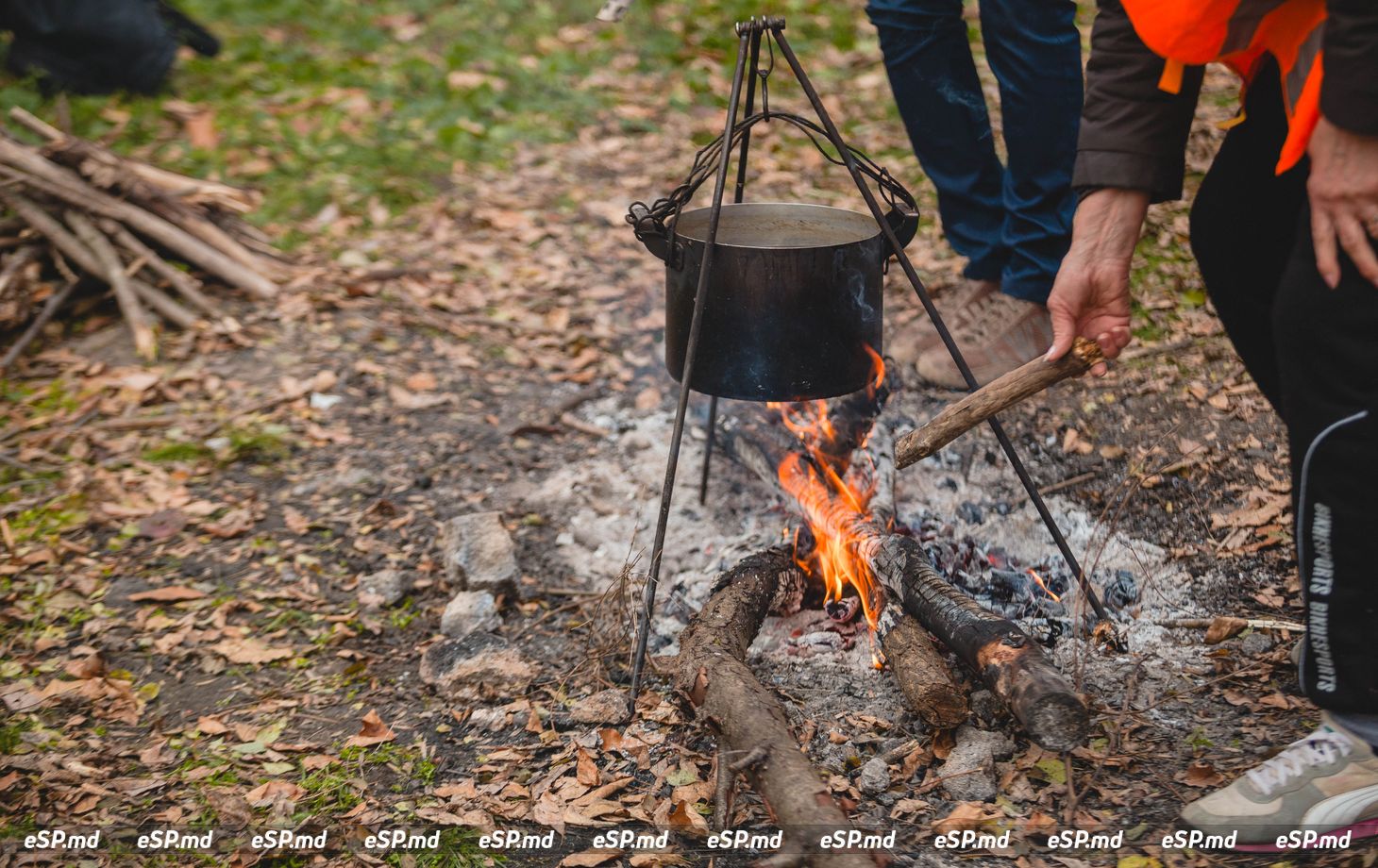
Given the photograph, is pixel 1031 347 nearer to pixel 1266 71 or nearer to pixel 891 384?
pixel 891 384

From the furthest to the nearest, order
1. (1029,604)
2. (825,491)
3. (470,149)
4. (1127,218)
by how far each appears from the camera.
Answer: (470,149)
(825,491)
(1029,604)
(1127,218)

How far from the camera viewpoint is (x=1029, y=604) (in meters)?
3.16

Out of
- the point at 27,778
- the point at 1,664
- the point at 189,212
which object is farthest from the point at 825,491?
the point at 189,212

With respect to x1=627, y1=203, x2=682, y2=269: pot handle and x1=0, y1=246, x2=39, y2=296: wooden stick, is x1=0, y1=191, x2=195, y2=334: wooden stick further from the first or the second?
x1=627, y1=203, x2=682, y2=269: pot handle

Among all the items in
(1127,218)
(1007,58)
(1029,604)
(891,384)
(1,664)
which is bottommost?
(1,664)

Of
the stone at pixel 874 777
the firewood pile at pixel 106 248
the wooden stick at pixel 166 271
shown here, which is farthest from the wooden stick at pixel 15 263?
the stone at pixel 874 777

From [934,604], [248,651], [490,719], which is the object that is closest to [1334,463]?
[934,604]

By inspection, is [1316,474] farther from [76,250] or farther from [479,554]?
[76,250]

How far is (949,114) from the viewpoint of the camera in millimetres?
3928

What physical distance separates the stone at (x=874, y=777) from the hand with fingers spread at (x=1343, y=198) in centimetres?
151

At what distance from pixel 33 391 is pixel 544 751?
11.6ft

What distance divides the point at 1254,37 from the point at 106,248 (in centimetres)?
538

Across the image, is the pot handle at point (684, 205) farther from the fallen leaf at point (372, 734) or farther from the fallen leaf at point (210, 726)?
the fallen leaf at point (210, 726)

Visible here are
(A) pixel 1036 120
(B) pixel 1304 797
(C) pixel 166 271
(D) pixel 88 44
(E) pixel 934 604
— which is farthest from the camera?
(D) pixel 88 44
